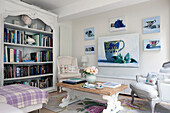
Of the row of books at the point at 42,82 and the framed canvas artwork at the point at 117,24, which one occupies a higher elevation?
the framed canvas artwork at the point at 117,24

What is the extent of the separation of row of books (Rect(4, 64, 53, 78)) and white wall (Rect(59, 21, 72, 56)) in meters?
1.02

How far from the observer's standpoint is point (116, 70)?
12.7 feet

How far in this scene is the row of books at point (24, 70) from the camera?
2817 mm

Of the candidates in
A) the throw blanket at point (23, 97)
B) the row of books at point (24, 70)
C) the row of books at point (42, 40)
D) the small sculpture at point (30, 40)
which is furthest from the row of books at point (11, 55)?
the throw blanket at point (23, 97)

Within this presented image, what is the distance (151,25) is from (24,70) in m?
3.59

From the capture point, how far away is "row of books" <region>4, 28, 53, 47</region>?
2813mm

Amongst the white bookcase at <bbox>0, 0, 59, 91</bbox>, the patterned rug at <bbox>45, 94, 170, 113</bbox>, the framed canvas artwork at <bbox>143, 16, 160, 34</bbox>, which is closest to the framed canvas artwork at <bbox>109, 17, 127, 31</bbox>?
the framed canvas artwork at <bbox>143, 16, 160, 34</bbox>

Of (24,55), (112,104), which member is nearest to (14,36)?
(24,55)

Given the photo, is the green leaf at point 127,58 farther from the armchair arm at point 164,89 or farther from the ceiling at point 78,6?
the armchair arm at point 164,89

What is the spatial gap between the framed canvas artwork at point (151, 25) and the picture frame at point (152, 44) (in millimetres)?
254

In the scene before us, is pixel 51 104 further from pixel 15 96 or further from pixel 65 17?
pixel 65 17

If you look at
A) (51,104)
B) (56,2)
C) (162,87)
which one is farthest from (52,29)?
(162,87)

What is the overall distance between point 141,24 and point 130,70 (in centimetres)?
136

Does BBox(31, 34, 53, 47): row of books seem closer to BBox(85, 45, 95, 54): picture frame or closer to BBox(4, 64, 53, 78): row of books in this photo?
BBox(4, 64, 53, 78): row of books
